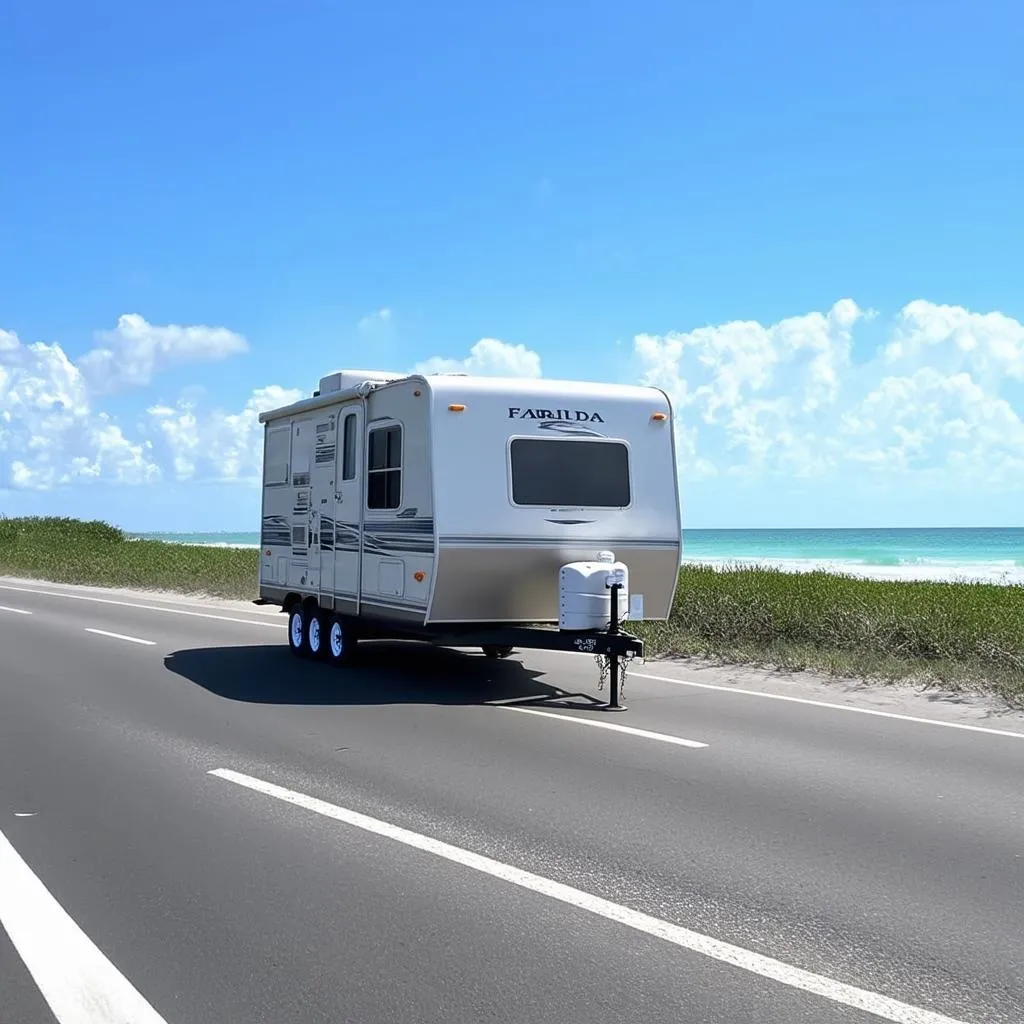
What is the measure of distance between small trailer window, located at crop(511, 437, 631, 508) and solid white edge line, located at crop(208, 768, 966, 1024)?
5.21 meters

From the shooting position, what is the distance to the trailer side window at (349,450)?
512 inches

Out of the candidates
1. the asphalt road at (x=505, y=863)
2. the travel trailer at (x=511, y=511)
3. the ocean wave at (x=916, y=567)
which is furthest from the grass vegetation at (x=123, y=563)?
the asphalt road at (x=505, y=863)

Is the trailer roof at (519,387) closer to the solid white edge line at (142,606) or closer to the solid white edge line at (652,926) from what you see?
the solid white edge line at (652,926)

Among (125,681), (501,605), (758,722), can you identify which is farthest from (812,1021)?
(125,681)

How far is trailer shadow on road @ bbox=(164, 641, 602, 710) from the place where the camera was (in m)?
11.1

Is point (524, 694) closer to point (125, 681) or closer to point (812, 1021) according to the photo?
point (125, 681)

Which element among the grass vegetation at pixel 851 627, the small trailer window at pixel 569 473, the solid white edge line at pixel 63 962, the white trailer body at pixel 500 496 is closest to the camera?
the solid white edge line at pixel 63 962

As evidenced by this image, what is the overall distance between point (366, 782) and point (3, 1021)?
11.8 feet

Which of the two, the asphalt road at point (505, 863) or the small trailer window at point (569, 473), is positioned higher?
the small trailer window at point (569, 473)

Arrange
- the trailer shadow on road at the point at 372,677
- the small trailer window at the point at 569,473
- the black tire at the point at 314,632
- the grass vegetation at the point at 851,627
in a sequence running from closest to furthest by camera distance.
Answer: the trailer shadow on road at the point at 372,677, the small trailer window at the point at 569,473, the grass vegetation at the point at 851,627, the black tire at the point at 314,632

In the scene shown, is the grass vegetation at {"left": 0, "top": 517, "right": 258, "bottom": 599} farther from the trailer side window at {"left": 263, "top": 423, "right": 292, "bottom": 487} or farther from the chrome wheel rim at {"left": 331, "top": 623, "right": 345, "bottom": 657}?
the chrome wheel rim at {"left": 331, "top": 623, "right": 345, "bottom": 657}

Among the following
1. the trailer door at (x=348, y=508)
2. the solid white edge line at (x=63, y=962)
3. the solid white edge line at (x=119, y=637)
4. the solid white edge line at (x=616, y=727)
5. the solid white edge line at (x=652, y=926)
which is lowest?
the solid white edge line at (x=63, y=962)

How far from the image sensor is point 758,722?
9.89 m

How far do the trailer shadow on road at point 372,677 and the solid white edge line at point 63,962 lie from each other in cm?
546
